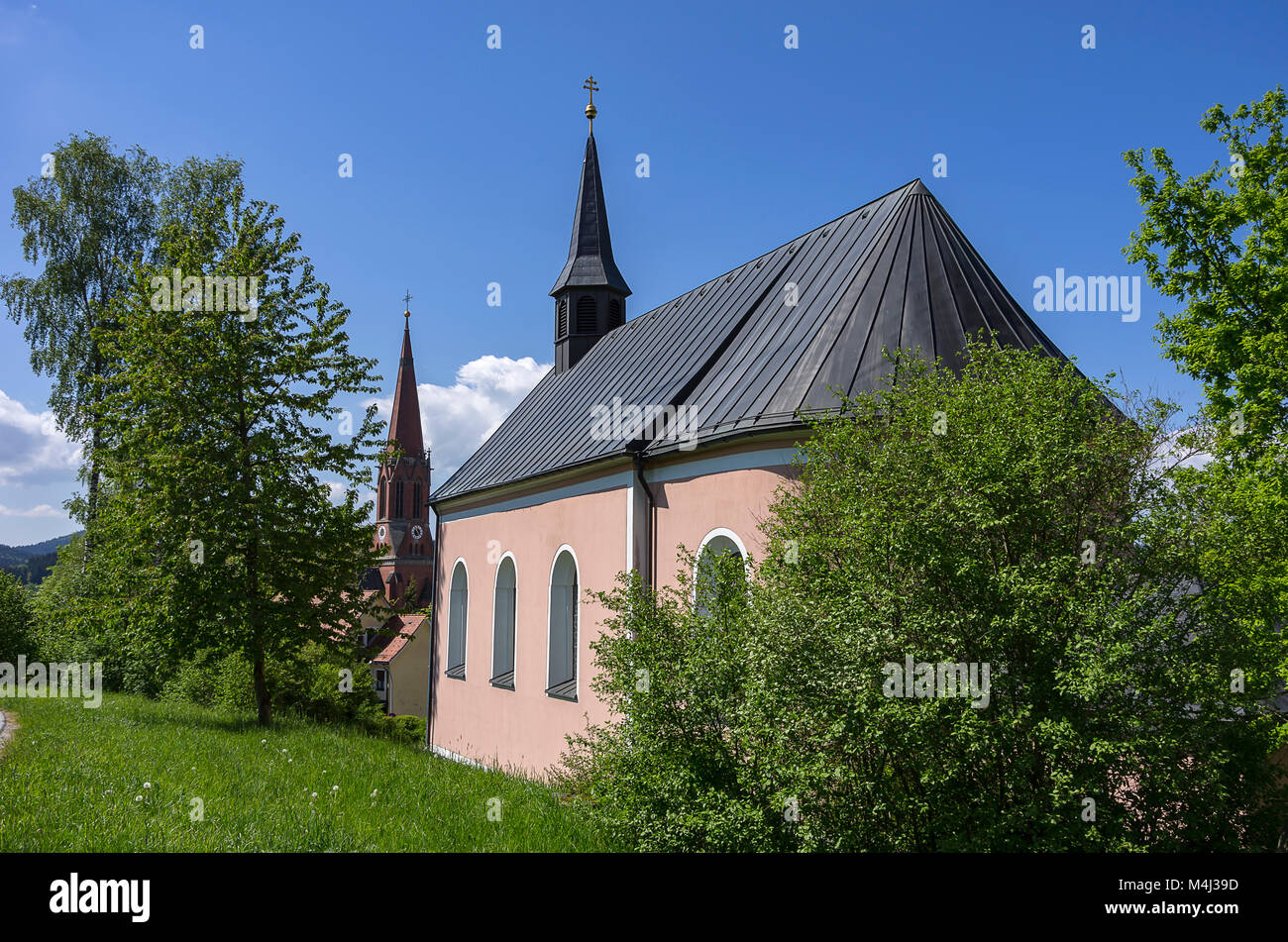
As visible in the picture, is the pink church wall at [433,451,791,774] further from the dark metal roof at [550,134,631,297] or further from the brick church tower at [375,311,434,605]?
the brick church tower at [375,311,434,605]

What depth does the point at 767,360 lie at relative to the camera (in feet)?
41.6

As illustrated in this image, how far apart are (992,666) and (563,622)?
1077 centimetres

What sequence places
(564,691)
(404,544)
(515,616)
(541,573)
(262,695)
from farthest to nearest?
(404,544) → (515,616) → (541,573) → (564,691) → (262,695)

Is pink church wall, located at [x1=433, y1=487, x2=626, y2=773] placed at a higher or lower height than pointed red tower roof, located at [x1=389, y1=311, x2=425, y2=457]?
lower

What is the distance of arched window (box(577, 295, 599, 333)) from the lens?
954 inches

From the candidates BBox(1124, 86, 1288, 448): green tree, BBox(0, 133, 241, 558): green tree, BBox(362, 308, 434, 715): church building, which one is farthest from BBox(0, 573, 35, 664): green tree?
BBox(1124, 86, 1288, 448): green tree

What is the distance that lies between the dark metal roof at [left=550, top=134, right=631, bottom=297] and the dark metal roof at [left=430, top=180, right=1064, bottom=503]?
21.9 ft

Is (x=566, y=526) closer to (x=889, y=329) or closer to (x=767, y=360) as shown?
(x=767, y=360)

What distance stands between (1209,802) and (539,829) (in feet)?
17.7

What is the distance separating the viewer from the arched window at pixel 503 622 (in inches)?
720

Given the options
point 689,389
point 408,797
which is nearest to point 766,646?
point 408,797

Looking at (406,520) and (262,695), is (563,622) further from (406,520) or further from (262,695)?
(406,520)

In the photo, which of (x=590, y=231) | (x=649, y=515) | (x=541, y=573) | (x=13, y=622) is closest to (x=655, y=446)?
(x=649, y=515)

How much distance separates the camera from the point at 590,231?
1001 inches
